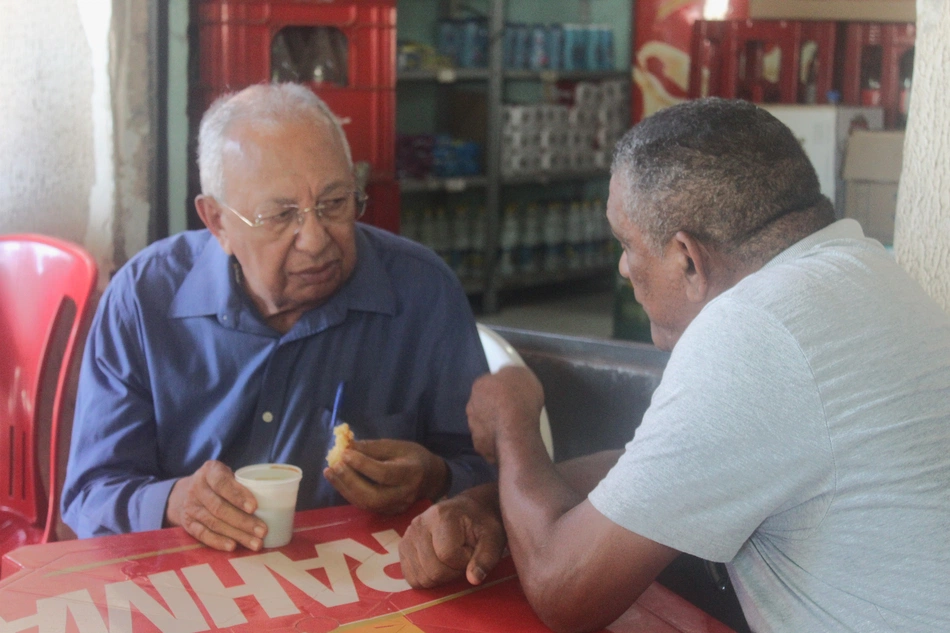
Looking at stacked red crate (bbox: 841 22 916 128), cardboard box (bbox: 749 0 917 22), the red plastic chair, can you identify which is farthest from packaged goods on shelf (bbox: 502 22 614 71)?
the red plastic chair

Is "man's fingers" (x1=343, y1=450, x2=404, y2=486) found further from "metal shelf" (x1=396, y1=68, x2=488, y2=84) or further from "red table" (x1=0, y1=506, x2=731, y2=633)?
"metal shelf" (x1=396, y1=68, x2=488, y2=84)

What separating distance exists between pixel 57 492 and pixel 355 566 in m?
1.00

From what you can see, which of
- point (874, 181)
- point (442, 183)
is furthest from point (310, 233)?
point (442, 183)

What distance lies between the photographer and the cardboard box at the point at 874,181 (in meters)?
2.85

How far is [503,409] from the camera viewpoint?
4.65 feet

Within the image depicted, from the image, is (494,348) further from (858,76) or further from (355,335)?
(858,76)

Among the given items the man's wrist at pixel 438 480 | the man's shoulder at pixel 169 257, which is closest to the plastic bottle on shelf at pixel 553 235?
the man's shoulder at pixel 169 257

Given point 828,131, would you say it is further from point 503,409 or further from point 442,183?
point 442,183

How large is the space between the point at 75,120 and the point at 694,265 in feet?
7.26

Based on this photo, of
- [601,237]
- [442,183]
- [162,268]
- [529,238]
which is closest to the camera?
[162,268]

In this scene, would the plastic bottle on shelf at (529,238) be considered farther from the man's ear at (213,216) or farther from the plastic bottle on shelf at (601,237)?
the man's ear at (213,216)

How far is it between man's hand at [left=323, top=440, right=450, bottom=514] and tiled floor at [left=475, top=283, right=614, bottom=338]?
161 inches

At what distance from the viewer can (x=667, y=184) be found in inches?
46.7

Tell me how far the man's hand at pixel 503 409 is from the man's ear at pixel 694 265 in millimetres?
302
